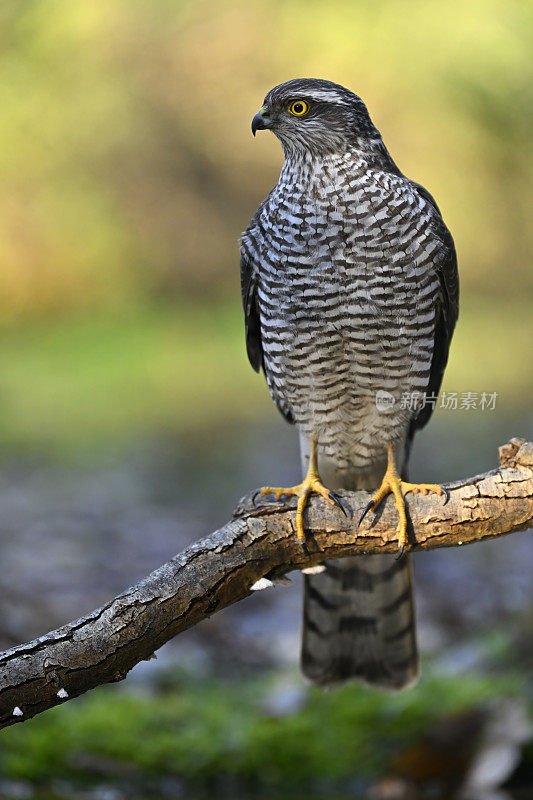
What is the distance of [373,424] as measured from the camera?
10.8 feet

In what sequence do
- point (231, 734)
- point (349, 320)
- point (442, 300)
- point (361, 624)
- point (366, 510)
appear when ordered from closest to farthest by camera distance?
point (366, 510), point (349, 320), point (442, 300), point (361, 624), point (231, 734)

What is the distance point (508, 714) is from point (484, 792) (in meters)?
0.35

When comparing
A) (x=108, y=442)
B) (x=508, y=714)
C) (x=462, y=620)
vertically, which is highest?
(x=108, y=442)

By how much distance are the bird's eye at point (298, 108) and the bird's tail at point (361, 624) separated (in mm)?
1559

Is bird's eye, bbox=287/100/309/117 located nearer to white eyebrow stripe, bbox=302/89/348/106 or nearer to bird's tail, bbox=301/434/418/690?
white eyebrow stripe, bbox=302/89/348/106

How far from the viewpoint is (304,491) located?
294 cm

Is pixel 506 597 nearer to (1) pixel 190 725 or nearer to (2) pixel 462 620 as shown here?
(2) pixel 462 620

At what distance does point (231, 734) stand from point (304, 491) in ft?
4.58

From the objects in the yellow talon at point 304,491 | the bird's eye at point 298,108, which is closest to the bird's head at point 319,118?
the bird's eye at point 298,108

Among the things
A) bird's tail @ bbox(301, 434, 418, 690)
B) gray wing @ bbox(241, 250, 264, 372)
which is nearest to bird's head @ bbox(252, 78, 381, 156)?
gray wing @ bbox(241, 250, 264, 372)

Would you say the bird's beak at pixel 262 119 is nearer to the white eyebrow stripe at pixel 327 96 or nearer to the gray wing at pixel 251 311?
the white eyebrow stripe at pixel 327 96

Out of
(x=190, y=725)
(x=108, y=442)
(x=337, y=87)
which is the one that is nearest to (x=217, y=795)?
(x=190, y=725)

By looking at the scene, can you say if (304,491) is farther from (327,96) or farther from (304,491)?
(327,96)

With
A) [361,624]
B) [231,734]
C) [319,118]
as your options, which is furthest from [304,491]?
[231,734]
